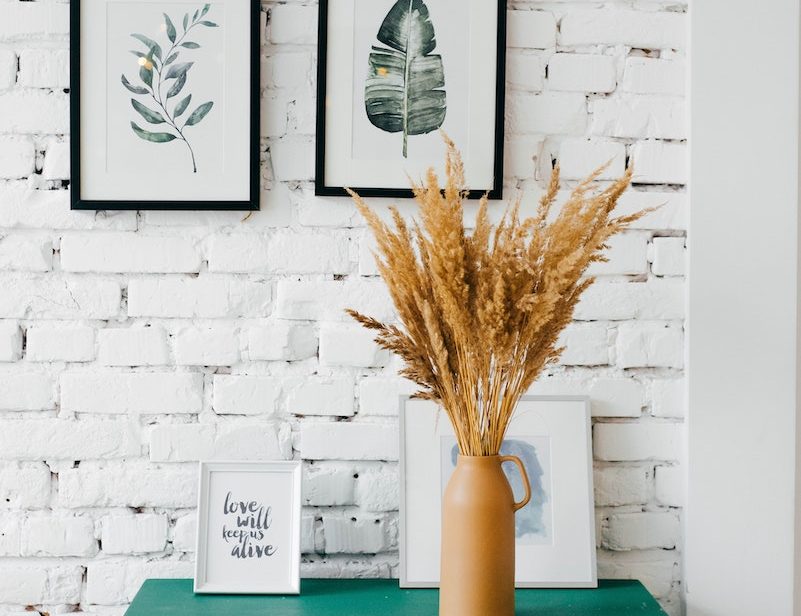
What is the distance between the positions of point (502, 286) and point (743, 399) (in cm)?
59

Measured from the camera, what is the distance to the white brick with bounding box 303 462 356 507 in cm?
129

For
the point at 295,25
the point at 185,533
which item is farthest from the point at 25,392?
the point at 295,25

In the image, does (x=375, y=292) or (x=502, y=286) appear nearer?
(x=502, y=286)

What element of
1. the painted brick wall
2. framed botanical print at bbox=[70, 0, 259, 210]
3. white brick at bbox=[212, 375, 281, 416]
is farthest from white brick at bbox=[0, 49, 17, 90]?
white brick at bbox=[212, 375, 281, 416]

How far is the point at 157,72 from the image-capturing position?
1262 mm

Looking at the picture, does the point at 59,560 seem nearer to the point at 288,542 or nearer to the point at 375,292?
the point at 288,542

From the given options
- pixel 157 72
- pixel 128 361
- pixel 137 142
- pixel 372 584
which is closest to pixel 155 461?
pixel 128 361

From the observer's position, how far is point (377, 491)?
50.8 inches

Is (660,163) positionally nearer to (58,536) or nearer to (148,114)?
(148,114)

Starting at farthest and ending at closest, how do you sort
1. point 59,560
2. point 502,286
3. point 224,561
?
point 59,560
point 224,561
point 502,286

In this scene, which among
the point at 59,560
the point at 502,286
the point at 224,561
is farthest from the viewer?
the point at 59,560

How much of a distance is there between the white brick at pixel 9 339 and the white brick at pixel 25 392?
3 centimetres

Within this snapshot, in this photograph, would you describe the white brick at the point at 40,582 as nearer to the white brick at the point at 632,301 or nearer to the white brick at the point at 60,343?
the white brick at the point at 60,343

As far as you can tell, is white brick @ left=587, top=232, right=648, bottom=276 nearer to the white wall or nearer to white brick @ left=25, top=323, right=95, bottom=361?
the white wall
